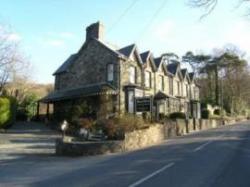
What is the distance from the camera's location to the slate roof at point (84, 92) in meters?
37.0

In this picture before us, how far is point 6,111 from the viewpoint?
1329 inches

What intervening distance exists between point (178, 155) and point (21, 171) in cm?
704

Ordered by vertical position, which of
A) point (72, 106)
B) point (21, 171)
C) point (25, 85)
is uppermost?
point (25, 85)

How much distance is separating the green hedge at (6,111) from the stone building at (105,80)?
4.99 meters

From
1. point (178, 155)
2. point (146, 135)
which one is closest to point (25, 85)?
point (146, 135)

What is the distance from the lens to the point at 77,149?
20.5m

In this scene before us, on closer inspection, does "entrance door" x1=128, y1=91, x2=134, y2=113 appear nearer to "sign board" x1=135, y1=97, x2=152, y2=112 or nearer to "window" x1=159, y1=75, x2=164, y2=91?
"sign board" x1=135, y1=97, x2=152, y2=112

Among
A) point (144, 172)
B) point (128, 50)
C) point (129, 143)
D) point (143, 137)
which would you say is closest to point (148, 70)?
point (128, 50)

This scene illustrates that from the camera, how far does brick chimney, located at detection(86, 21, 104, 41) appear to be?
136ft

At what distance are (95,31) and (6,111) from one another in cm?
1318

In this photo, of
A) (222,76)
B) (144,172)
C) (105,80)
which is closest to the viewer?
(144,172)

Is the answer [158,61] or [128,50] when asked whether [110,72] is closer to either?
[128,50]

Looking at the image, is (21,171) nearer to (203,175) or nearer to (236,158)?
(203,175)

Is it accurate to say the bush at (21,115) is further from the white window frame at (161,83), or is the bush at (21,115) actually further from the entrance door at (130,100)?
the white window frame at (161,83)
